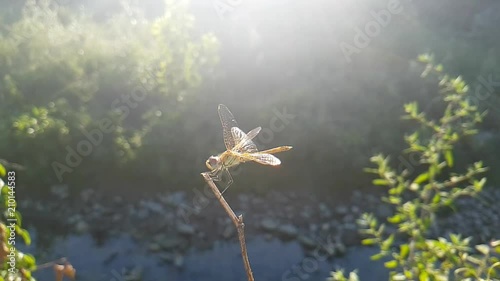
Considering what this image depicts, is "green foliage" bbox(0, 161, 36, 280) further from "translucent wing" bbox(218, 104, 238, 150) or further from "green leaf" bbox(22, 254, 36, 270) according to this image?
"translucent wing" bbox(218, 104, 238, 150)

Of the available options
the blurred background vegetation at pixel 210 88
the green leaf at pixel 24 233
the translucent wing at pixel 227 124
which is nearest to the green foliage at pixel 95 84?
the blurred background vegetation at pixel 210 88

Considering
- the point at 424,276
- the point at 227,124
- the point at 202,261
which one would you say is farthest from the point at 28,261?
the point at 202,261

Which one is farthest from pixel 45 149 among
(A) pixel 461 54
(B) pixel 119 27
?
(A) pixel 461 54

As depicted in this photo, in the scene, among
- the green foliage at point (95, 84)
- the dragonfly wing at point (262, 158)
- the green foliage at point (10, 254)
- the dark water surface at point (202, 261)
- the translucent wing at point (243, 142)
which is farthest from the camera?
the green foliage at point (95, 84)

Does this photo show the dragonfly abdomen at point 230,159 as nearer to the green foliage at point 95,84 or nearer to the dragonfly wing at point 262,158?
the dragonfly wing at point 262,158

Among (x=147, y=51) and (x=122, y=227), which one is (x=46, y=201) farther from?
(x=147, y=51)

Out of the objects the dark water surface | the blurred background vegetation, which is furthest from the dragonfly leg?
Answer: the blurred background vegetation
